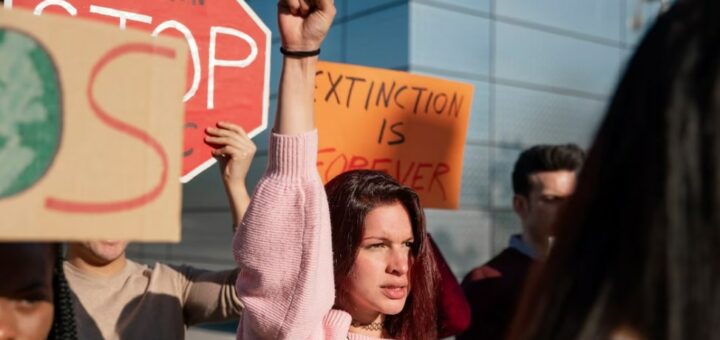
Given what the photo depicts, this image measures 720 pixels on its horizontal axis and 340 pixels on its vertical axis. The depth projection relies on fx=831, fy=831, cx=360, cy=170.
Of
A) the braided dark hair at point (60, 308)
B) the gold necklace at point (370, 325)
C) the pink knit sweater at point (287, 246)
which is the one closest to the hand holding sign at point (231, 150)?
the gold necklace at point (370, 325)

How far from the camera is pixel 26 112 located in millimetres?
878

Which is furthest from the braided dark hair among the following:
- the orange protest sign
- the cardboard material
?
the orange protest sign

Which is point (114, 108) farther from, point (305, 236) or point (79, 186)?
point (305, 236)

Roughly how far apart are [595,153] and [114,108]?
20.3 inches

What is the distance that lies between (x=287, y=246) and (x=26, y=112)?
2.02ft

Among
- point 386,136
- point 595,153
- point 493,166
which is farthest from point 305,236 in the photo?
point 493,166

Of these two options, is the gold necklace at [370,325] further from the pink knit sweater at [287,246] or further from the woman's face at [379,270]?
the pink knit sweater at [287,246]

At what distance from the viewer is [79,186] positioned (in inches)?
35.4

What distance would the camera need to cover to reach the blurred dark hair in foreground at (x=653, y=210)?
0.73 metres

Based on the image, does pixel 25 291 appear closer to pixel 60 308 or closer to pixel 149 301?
pixel 60 308

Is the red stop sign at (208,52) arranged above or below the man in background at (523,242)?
above

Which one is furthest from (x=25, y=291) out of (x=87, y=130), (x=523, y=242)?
(x=523, y=242)

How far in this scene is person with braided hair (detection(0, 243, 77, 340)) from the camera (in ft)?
3.44

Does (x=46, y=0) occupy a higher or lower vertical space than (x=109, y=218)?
higher
